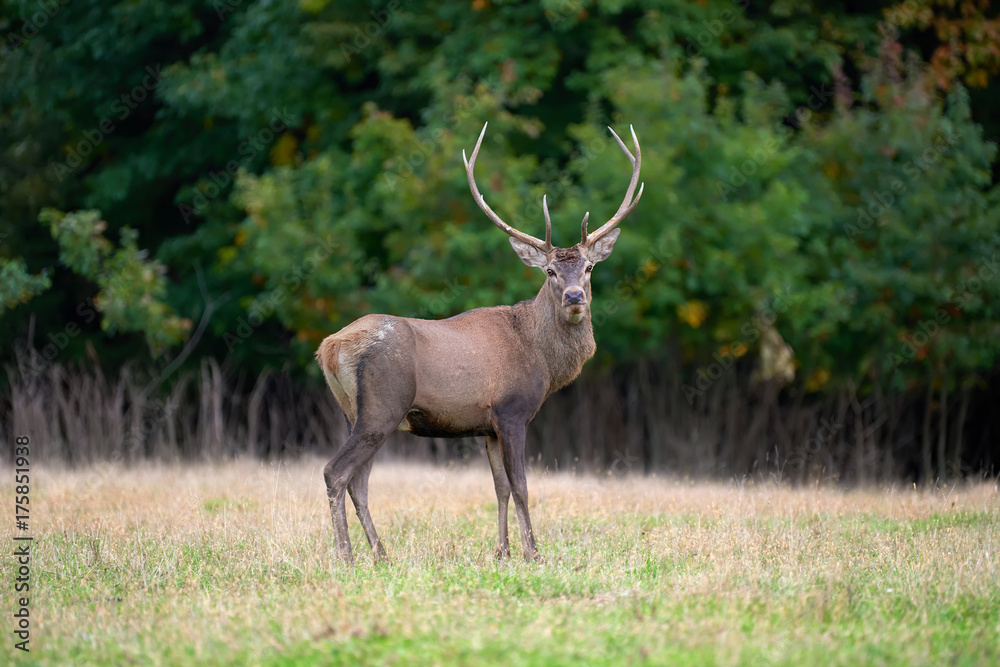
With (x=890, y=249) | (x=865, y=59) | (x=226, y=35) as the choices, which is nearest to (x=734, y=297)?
(x=890, y=249)

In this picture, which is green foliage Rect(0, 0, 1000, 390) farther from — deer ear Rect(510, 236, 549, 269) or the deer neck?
the deer neck

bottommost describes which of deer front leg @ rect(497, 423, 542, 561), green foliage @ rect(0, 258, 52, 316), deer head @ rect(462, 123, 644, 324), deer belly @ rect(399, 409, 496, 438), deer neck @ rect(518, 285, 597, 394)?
deer front leg @ rect(497, 423, 542, 561)

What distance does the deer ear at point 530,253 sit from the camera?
8.31 metres

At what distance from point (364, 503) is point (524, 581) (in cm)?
173

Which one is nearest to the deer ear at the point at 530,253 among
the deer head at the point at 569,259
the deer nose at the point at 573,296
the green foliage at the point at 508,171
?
the deer head at the point at 569,259

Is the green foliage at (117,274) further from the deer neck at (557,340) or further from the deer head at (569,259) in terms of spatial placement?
the deer neck at (557,340)

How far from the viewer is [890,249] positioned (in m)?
15.6

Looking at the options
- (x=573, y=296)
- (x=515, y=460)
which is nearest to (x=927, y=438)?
(x=573, y=296)

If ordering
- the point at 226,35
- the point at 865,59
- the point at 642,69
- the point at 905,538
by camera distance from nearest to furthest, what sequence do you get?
the point at 905,538 < the point at 642,69 < the point at 865,59 < the point at 226,35

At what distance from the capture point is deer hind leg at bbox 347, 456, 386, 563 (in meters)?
7.30

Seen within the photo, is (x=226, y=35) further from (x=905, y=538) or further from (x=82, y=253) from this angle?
(x=905, y=538)

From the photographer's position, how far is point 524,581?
6176 millimetres

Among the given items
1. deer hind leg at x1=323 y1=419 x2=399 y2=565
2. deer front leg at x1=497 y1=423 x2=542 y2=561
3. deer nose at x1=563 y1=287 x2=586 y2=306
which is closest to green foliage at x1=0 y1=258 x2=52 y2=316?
deer hind leg at x1=323 y1=419 x2=399 y2=565

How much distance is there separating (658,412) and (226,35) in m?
10.7
